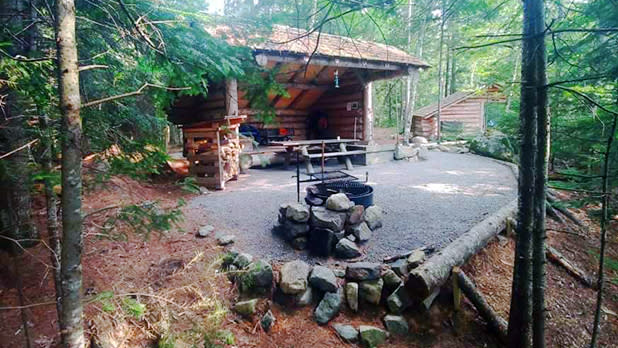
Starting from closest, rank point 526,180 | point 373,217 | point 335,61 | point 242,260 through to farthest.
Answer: point 526,180 < point 242,260 < point 373,217 < point 335,61

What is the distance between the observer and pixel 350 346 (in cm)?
282

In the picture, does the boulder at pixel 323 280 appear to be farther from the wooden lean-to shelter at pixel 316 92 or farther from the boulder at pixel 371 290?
the wooden lean-to shelter at pixel 316 92

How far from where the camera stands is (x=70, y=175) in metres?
1.30

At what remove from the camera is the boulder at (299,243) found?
13.0 feet

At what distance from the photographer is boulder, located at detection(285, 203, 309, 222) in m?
4.01

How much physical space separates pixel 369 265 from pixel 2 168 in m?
3.06

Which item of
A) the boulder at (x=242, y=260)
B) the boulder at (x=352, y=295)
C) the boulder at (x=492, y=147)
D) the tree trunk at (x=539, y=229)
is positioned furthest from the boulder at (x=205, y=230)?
the boulder at (x=492, y=147)

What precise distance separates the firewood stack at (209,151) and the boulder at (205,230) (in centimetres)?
233

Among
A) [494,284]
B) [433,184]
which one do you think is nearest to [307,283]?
[494,284]

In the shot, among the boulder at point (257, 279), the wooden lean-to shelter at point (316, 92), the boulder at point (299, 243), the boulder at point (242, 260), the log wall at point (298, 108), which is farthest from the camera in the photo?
the log wall at point (298, 108)

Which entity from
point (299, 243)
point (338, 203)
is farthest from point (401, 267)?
point (299, 243)

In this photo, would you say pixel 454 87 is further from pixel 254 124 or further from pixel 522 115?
pixel 522 115

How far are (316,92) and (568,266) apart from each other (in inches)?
388

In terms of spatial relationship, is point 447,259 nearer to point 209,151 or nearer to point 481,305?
point 481,305
